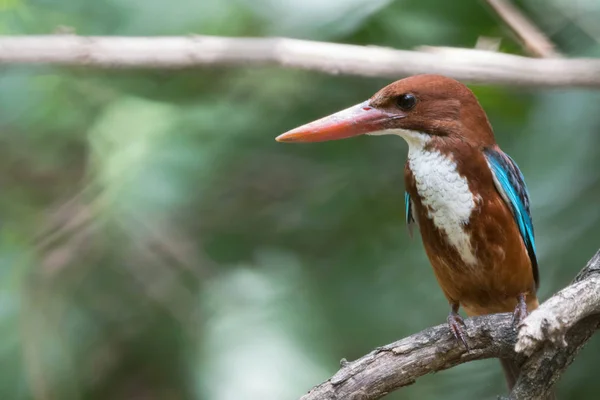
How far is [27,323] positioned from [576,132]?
2226 millimetres

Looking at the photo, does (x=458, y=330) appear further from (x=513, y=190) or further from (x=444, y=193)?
(x=513, y=190)

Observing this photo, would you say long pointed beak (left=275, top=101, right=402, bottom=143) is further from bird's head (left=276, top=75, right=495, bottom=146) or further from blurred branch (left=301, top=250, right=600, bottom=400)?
blurred branch (left=301, top=250, right=600, bottom=400)

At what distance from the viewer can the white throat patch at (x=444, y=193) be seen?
87.0 inches

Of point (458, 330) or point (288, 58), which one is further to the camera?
point (288, 58)

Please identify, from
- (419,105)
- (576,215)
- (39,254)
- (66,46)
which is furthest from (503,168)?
(39,254)

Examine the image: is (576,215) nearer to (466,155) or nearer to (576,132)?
(576,132)

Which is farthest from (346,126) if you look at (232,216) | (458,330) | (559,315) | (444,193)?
(232,216)

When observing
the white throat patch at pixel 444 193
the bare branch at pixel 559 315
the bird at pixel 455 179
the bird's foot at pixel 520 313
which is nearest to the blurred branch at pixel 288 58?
the bird at pixel 455 179

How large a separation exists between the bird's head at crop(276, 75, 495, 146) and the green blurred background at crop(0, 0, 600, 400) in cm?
78

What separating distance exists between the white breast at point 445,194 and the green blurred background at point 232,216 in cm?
86

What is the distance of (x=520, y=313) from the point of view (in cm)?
218

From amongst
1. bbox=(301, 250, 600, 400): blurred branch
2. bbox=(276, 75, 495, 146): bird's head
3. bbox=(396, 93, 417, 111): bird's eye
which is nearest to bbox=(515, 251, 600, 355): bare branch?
bbox=(301, 250, 600, 400): blurred branch

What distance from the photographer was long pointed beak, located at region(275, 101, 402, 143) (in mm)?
2312

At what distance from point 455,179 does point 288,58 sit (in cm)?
74
